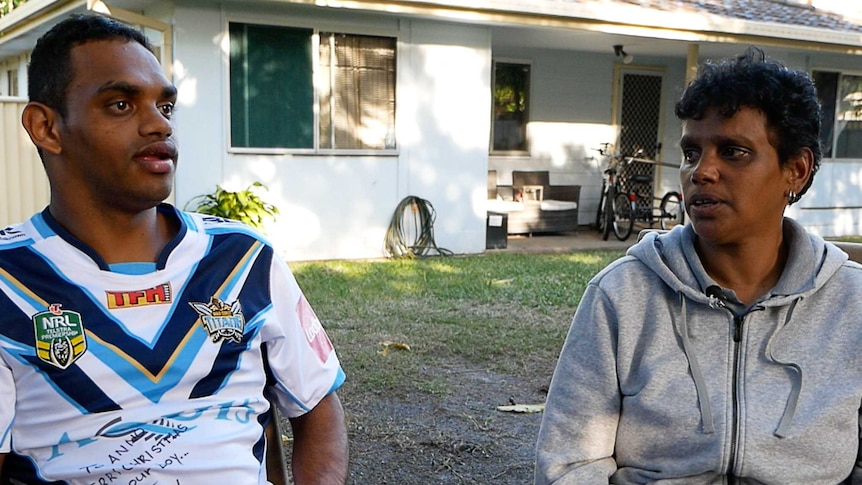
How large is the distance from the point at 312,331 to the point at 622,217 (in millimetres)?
10139

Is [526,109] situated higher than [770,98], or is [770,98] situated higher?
[526,109]

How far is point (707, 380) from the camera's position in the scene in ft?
5.77

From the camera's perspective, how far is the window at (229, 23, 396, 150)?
844 centimetres

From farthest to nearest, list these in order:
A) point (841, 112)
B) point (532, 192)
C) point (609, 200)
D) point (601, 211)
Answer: point (841, 112) < point (601, 211) < point (532, 192) < point (609, 200)

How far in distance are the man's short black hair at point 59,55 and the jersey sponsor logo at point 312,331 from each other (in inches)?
26.1

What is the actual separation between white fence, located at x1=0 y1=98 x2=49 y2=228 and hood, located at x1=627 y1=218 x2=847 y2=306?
212 inches

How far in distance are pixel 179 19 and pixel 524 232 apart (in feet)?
17.9

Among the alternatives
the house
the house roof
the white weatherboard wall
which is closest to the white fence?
the house

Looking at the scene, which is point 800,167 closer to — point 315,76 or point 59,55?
point 59,55

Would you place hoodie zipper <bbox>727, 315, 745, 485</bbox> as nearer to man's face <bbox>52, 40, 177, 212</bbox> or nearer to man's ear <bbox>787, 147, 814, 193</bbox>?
man's ear <bbox>787, 147, 814, 193</bbox>

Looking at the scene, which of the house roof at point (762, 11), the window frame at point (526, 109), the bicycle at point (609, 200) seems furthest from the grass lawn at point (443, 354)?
the house roof at point (762, 11)

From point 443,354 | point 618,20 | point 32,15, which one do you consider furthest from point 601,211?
point 32,15

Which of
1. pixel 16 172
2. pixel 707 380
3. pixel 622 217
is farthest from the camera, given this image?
pixel 622 217

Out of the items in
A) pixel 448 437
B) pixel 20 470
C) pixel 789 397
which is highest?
pixel 789 397
